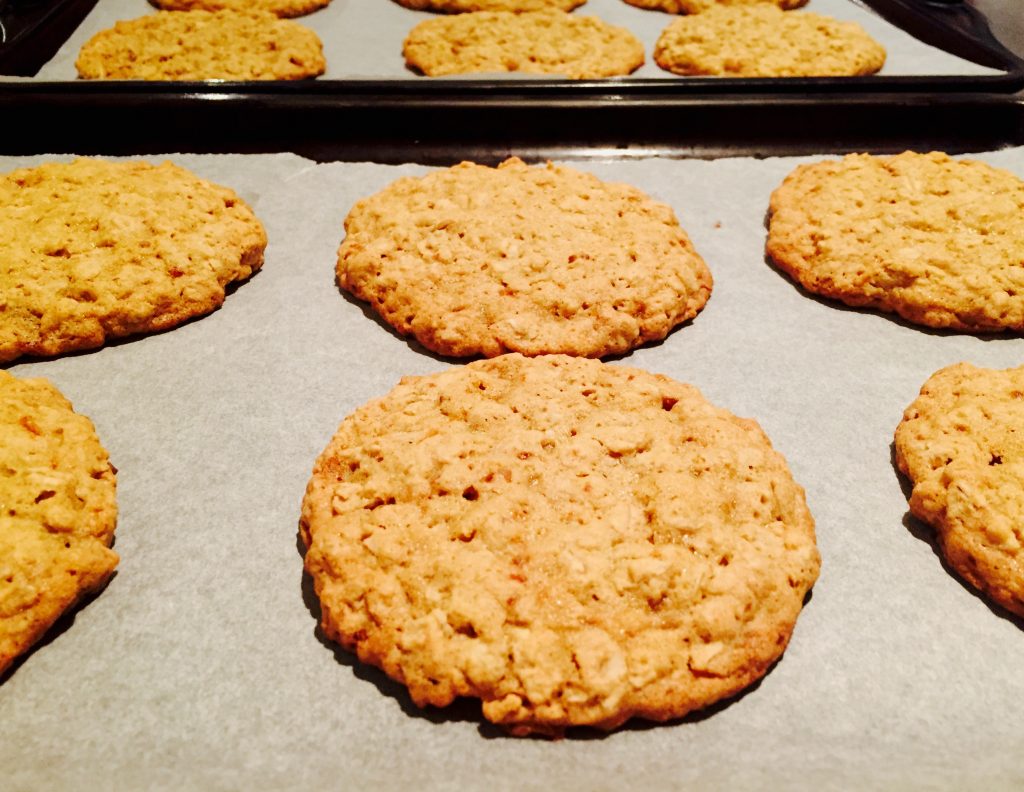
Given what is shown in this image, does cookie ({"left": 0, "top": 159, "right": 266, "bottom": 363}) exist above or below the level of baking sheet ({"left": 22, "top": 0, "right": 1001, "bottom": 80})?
below

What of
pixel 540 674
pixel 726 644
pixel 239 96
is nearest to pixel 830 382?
pixel 726 644

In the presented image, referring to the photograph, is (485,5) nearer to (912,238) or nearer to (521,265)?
(521,265)

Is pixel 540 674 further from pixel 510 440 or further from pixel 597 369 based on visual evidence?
pixel 597 369

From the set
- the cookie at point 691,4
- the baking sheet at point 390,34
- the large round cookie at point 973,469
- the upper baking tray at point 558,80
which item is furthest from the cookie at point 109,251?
the cookie at point 691,4

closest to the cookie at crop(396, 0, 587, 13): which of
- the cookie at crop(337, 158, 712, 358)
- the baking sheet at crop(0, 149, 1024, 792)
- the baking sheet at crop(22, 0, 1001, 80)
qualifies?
the baking sheet at crop(22, 0, 1001, 80)

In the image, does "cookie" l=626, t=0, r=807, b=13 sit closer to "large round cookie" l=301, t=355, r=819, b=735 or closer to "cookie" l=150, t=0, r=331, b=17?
"cookie" l=150, t=0, r=331, b=17

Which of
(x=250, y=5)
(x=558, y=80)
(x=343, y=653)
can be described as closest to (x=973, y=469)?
(x=343, y=653)

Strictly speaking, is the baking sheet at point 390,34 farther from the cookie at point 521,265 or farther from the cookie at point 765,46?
the cookie at point 521,265
